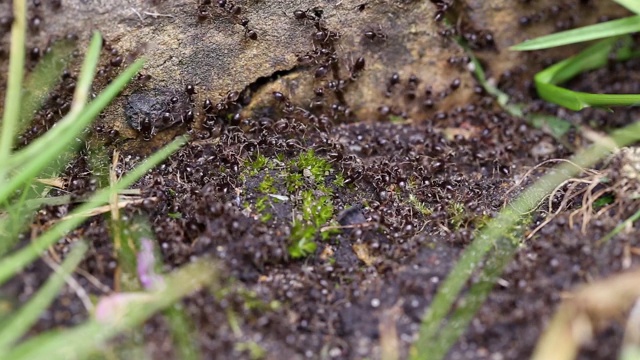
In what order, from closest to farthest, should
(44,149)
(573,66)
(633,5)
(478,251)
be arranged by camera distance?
(44,149)
(478,251)
(633,5)
(573,66)

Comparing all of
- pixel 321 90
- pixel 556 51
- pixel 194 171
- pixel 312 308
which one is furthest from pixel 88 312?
pixel 556 51

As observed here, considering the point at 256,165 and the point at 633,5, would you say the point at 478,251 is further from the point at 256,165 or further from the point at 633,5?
the point at 633,5

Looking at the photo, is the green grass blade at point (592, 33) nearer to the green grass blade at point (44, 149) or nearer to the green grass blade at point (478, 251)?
the green grass blade at point (478, 251)

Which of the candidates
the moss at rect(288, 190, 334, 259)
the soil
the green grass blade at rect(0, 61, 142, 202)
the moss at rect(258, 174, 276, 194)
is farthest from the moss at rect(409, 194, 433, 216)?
the green grass blade at rect(0, 61, 142, 202)

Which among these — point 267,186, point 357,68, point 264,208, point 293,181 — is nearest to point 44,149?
point 264,208

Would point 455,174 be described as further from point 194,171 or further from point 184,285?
point 184,285
